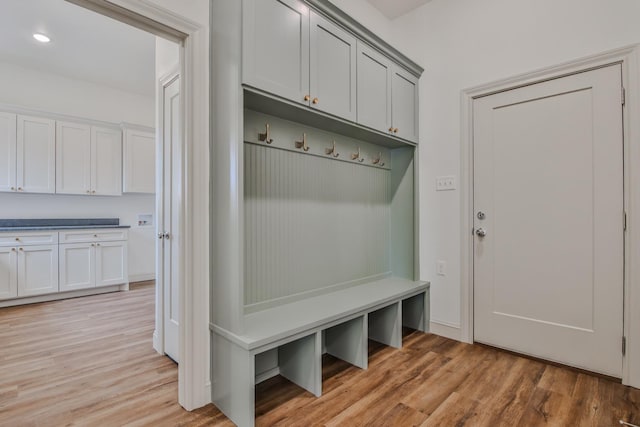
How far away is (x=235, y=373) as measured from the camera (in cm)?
158

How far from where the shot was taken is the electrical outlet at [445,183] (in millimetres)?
2656

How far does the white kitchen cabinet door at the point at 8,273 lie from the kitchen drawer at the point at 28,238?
0.08 meters

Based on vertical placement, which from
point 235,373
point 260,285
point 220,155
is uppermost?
point 220,155

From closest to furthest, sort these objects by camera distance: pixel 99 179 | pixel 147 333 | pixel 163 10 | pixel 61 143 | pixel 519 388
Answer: pixel 163 10, pixel 519 388, pixel 147 333, pixel 61 143, pixel 99 179

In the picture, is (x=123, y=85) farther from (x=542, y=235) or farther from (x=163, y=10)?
(x=542, y=235)

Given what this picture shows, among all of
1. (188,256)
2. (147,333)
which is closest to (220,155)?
(188,256)

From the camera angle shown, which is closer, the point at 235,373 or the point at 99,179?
the point at 235,373

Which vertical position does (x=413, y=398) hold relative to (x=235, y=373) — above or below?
below

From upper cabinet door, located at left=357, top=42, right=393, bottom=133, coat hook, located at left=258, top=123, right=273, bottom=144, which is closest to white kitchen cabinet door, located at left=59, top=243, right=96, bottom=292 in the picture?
coat hook, located at left=258, top=123, right=273, bottom=144

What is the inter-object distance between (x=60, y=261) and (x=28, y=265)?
294 mm

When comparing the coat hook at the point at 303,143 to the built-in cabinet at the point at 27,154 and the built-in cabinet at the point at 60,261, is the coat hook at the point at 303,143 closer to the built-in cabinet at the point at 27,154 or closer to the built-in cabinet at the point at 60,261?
the built-in cabinet at the point at 60,261

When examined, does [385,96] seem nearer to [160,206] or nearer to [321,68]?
[321,68]

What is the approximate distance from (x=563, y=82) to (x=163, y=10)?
2.51m

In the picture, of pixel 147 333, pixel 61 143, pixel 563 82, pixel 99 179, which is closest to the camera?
pixel 563 82
